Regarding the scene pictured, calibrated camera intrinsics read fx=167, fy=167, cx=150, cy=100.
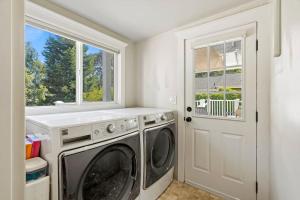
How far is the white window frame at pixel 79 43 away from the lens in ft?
5.41

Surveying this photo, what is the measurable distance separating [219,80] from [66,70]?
186cm

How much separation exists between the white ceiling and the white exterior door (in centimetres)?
31

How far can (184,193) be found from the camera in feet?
6.77

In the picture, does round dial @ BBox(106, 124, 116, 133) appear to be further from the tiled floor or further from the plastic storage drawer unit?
the tiled floor

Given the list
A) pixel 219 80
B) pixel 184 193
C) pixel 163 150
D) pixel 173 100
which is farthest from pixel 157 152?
pixel 219 80

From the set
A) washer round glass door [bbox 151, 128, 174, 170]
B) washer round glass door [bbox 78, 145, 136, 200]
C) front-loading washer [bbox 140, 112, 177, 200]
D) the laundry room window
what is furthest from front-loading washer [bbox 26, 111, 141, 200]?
the laundry room window

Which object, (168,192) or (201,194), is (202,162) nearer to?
(201,194)

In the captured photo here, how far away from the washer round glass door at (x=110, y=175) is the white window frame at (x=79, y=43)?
3.11 ft

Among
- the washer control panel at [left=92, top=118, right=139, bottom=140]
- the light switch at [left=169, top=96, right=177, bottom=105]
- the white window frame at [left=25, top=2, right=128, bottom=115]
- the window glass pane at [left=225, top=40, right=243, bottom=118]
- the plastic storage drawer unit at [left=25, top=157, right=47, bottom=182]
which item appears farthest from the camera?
the light switch at [left=169, top=96, right=177, bottom=105]

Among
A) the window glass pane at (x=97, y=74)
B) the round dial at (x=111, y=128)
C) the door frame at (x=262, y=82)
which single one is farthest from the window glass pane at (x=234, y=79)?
the window glass pane at (x=97, y=74)

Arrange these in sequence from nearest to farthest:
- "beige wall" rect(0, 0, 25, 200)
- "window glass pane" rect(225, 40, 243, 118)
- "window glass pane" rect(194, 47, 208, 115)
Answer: "beige wall" rect(0, 0, 25, 200) < "window glass pane" rect(225, 40, 243, 118) < "window glass pane" rect(194, 47, 208, 115)

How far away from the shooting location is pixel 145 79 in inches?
110

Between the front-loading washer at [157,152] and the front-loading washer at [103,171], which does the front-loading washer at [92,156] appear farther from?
the front-loading washer at [157,152]

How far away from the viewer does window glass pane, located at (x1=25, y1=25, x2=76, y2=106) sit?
169 cm
